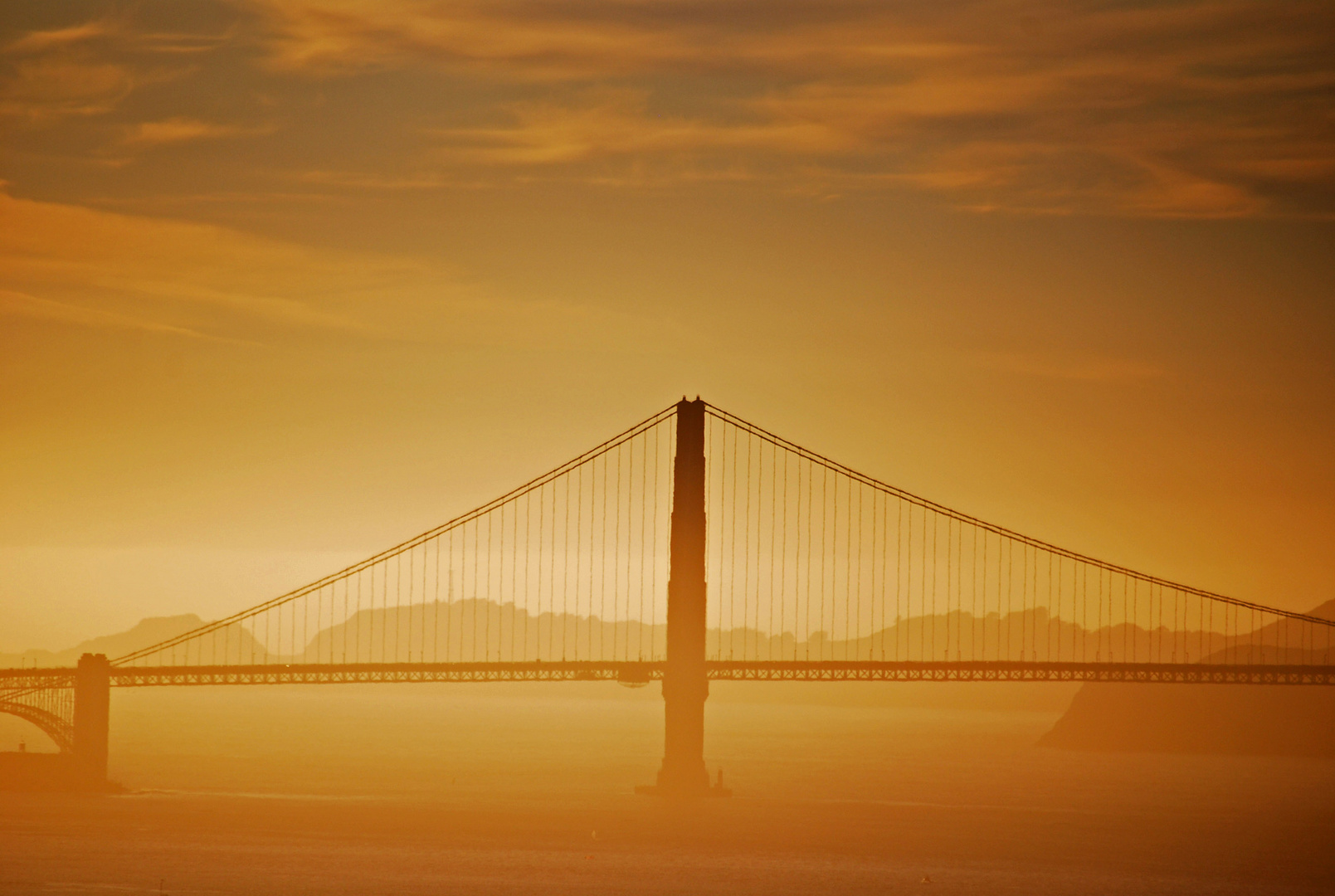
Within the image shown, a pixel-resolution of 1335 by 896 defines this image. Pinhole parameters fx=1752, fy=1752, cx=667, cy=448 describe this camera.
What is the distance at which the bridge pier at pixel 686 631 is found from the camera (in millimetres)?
85938

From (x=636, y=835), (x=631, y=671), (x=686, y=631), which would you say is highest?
(x=686, y=631)

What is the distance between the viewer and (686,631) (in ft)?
282

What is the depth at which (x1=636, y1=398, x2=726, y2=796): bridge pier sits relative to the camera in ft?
282

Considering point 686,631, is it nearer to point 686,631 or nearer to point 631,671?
point 686,631

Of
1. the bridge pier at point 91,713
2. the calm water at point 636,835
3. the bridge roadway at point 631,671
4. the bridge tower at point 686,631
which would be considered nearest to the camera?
the calm water at point 636,835

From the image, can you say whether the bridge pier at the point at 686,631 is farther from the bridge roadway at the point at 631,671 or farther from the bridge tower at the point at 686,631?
the bridge roadway at the point at 631,671

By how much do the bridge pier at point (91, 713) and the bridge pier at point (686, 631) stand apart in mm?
30948

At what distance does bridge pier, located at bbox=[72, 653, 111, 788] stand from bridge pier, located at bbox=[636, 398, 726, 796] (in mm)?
30948

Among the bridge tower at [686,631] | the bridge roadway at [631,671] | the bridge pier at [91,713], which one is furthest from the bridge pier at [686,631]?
the bridge pier at [91,713]

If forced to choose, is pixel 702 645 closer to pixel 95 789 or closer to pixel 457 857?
pixel 457 857

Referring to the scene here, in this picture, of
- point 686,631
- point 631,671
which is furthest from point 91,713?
point 686,631

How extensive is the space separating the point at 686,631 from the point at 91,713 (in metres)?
34.0

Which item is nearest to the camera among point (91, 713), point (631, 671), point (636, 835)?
point (636, 835)

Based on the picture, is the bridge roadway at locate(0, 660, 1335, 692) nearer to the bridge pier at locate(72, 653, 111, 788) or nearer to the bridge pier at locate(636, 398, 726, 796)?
the bridge pier at locate(72, 653, 111, 788)
